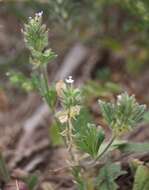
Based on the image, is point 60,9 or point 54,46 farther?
point 54,46

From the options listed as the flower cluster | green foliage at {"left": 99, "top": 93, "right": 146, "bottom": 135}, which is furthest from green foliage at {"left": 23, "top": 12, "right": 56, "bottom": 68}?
green foliage at {"left": 99, "top": 93, "right": 146, "bottom": 135}

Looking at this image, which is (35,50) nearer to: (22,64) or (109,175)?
(109,175)

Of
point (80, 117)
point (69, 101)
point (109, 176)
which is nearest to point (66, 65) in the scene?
point (80, 117)

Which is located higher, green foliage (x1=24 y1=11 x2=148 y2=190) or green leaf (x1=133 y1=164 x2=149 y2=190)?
green foliage (x1=24 y1=11 x2=148 y2=190)

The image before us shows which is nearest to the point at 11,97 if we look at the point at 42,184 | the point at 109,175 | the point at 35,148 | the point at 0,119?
the point at 0,119

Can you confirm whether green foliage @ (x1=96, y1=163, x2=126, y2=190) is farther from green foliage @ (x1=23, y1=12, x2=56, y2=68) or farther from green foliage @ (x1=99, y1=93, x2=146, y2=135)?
green foliage @ (x1=23, y1=12, x2=56, y2=68)

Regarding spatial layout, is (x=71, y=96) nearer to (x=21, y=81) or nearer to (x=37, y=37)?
(x=37, y=37)
